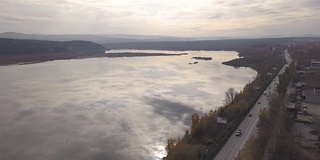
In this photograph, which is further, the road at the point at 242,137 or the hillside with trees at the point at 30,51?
the hillside with trees at the point at 30,51

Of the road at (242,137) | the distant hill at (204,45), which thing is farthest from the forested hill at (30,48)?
the road at (242,137)

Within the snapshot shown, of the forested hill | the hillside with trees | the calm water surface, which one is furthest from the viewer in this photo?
the forested hill

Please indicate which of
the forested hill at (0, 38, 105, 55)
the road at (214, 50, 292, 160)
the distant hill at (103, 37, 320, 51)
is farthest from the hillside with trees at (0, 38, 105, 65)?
the road at (214, 50, 292, 160)

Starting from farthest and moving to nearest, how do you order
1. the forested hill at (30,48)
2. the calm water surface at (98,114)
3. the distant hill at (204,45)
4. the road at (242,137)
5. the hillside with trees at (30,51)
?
the distant hill at (204,45), the forested hill at (30,48), the hillside with trees at (30,51), the calm water surface at (98,114), the road at (242,137)

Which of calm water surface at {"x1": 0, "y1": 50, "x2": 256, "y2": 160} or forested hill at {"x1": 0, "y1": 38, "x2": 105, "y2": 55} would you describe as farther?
forested hill at {"x1": 0, "y1": 38, "x2": 105, "y2": 55}

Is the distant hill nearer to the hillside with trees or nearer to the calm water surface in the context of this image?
the hillside with trees

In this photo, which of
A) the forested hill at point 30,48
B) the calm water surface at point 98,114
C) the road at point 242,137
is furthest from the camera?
the forested hill at point 30,48

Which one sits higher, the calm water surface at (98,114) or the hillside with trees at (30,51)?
the hillside with trees at (30,51)

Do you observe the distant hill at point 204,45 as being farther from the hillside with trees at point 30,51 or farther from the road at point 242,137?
the road at point 242,137

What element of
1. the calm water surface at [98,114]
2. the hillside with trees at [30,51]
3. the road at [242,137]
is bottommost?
the calm water surface at [98,114]
